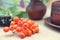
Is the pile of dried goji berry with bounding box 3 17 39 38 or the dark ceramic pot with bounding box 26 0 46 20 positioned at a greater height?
the dark ceramic pot with bounding box 26 0 46 20

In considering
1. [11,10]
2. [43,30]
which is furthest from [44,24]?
[11,10]

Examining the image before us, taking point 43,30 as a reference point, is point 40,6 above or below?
above

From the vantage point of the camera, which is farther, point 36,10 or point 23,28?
point 36,10

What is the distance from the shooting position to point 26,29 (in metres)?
0.70

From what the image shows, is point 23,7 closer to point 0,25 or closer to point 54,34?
point 0,25

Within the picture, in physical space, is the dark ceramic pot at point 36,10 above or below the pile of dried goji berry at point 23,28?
above

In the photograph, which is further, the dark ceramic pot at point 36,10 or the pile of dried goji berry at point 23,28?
the dark ceramic pot at point 36,10

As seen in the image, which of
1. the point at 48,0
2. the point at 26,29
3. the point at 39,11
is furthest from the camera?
the point at 48,0

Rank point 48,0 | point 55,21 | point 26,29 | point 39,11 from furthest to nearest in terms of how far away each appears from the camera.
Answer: point 48,0
point 39,11
point 55,21
point 26,29

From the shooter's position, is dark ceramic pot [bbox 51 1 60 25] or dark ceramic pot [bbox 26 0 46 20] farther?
dark ceramic pot [bbox 26 0 46 20]

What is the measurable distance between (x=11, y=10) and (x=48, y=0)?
0.41 m

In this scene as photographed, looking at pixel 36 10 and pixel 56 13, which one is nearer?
pixel 56 13

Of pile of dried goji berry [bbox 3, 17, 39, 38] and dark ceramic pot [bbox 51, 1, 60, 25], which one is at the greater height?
dark ceramic pot [bbox 51, 1, 60, 25]

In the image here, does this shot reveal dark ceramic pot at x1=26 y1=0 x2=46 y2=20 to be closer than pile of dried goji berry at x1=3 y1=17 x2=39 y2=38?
No
